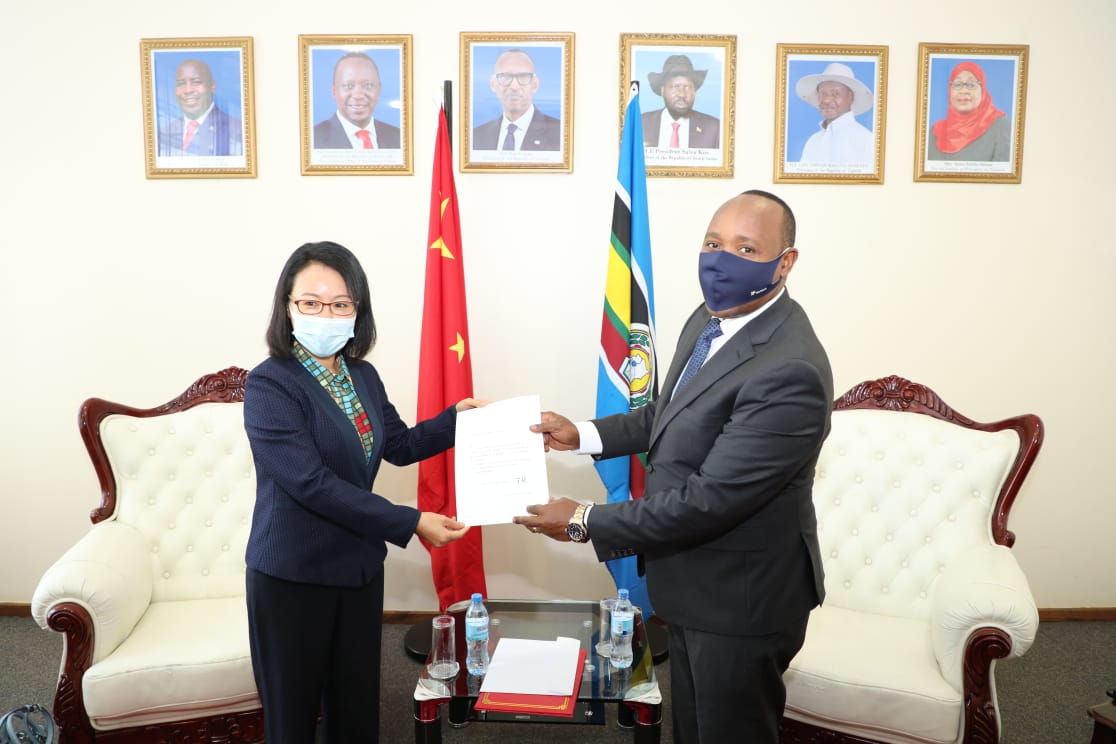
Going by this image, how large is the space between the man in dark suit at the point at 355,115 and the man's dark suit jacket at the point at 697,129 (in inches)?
44.1

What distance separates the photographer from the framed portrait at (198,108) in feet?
11.1

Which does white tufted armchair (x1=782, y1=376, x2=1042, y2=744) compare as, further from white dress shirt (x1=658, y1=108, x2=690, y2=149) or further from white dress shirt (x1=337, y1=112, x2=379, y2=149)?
white dress shirt (x1=337, y1=112, x2=379, y2=149)

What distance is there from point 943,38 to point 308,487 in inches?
129

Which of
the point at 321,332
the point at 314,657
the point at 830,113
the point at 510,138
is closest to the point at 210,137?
the point at 510,138

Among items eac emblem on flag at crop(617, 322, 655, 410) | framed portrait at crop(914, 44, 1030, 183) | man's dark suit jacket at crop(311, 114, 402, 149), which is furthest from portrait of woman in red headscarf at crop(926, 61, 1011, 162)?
man's dark suit jacket at crop(311, 114, 402, 149)

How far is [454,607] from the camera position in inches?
105

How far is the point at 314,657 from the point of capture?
6.26 feet

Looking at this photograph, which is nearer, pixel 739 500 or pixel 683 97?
pixel 739 500

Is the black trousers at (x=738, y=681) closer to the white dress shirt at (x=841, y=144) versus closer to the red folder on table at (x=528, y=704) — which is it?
the red folder on table at (x=528, y=704)

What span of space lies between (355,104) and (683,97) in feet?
4.79

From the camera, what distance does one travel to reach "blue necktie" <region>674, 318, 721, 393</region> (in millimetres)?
1867

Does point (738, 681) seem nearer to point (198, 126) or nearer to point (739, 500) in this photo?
point (739, 500)

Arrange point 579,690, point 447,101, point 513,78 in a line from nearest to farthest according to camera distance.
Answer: point 579,690 < point 447,101 < point 513,78

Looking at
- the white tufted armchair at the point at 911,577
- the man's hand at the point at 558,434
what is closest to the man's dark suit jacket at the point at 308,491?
the man's hand at the point at 558,434
